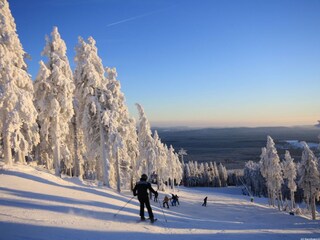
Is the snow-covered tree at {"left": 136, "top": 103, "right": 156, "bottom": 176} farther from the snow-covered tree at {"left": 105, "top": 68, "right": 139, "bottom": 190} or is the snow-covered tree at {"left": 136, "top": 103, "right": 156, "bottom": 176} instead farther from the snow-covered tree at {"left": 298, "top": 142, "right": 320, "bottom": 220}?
the snow-covered tree at {"left": 298, "top": 142, "right": 320, "bottom": 220}

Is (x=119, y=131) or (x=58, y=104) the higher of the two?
(x=58, y=104)

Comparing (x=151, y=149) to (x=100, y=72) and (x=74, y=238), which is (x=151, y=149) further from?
(x=74, y=238)

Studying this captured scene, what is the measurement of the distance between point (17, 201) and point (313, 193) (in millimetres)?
45375

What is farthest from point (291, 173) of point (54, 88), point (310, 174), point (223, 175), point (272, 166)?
point (223, 175)

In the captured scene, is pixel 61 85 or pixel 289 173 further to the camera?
pixel 289 173

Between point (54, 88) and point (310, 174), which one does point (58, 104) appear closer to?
point (54, 88)

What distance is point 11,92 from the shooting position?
66.8ft

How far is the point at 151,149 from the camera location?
42.0 meters

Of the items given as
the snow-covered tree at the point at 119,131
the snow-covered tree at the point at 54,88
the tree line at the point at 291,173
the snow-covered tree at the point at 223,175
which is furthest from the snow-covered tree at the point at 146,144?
the snow-covered tree at the point at 223,175

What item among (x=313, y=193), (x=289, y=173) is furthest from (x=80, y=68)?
(x=289, y=173)

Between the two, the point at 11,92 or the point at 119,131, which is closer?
the point at 11,92

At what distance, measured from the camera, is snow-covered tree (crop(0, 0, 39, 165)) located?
20375 mm

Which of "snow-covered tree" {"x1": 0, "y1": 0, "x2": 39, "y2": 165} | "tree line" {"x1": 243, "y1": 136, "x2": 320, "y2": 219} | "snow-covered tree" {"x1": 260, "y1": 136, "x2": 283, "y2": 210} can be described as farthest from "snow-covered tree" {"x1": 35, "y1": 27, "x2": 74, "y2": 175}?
"snow-covered tree" {"x1": 260, "y1": 136, "x2": 283, "y2": 210}

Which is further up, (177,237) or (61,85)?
(61,85)
